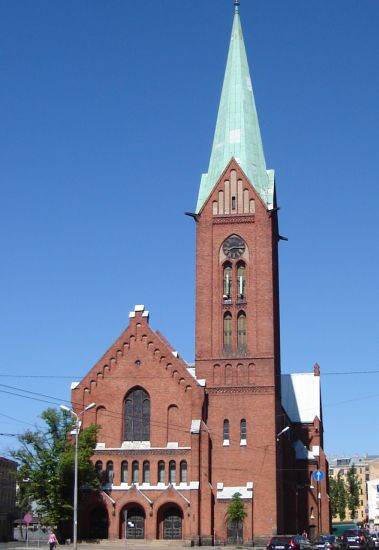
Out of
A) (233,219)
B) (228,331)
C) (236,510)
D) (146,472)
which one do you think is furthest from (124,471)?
(233,219)

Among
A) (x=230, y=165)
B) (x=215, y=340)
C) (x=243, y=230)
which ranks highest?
(x=230, y=165)

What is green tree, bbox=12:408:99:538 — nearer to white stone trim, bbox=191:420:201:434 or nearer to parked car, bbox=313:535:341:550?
white stone trim, bbox=191:420:201:434

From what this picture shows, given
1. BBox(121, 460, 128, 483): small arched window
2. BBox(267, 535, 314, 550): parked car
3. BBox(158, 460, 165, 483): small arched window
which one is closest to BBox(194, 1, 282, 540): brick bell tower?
BBox(158, 460, 165, 483): small arched window

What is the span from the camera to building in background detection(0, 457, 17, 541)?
104 m

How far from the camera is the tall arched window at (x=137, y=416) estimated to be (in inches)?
2440

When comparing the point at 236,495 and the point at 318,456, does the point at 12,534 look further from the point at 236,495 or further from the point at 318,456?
the point at 236,495

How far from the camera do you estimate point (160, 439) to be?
6112 cm

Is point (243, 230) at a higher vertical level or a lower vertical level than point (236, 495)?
higher

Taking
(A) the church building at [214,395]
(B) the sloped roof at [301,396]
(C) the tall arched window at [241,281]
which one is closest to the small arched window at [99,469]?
(A) the church building at [214,395]

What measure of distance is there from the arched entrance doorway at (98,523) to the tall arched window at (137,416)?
5.41 meters

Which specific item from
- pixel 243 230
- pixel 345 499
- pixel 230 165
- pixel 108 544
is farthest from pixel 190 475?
pixel 345 499

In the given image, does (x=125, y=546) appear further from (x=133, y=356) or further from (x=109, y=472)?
(x=133, y=356)

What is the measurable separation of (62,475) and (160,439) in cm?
830

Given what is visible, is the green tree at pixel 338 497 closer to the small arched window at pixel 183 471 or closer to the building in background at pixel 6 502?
the building in background at pixel 6 502
